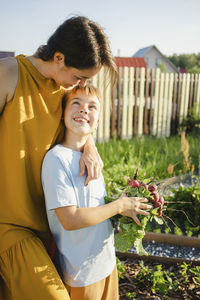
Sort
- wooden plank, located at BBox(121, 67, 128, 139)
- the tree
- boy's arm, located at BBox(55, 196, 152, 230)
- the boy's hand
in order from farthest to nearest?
the tree → wooden plank, located at BBox(121, 67, 128, 139) → the boy's hand → boy's arm, located at BBox(55, 196, 152, 230)

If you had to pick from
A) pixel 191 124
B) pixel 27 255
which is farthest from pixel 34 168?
pixel 191 124

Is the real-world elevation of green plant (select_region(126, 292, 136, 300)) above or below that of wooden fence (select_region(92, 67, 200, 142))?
below

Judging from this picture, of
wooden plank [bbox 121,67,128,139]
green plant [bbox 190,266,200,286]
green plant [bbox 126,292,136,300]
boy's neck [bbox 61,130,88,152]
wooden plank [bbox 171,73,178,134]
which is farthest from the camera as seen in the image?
wooden plank [bbox 171,73,178,134]

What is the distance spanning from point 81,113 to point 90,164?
1.05 feet

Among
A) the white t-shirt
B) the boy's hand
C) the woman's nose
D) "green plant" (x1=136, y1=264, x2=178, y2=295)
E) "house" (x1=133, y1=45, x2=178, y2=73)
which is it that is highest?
"house" (x1=133, y1=45, x2=178, y2=73)

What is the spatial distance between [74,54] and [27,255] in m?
1.11

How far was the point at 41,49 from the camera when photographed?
1696 mm

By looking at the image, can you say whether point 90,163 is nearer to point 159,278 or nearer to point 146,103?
point 159,278

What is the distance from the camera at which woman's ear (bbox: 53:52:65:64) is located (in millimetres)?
1607

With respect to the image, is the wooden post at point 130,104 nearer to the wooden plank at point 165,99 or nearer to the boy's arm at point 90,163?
the wooden plank at point 165,99

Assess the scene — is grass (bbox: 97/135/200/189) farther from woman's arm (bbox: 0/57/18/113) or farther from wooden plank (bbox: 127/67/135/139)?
woman's arm (bbox: 0/57/18/113)

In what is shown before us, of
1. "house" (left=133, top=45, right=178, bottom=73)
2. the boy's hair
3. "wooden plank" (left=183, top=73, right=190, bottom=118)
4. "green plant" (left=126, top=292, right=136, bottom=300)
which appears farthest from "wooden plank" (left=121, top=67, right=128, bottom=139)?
"house" (left=133, top=45, right=178, bottom=73)

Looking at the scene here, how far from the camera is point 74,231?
5.15 ft

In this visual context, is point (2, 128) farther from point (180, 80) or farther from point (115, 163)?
point (180, 80)
